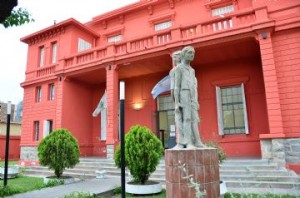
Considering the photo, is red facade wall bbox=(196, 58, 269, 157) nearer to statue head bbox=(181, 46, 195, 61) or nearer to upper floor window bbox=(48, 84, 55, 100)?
statue head bbox=(181, 46, 195, 61)

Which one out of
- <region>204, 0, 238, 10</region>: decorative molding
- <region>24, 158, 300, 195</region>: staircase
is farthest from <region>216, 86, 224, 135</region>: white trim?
<region>204, 0, 238, 10</region>: decorative molding

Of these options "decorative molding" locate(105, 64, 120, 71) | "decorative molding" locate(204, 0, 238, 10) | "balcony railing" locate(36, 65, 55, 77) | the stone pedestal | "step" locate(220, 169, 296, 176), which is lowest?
"step" locate(220, 169, 296, 176)

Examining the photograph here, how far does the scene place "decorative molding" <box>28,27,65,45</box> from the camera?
14.7 m

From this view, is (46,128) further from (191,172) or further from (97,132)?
(191,172)

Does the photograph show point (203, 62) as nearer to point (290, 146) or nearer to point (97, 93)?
point (290, 146)

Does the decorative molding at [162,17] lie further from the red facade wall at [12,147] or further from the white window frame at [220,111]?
the red facade wall at [12,147]

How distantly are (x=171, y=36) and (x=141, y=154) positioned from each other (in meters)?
6.24

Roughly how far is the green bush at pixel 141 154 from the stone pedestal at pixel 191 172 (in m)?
2.13

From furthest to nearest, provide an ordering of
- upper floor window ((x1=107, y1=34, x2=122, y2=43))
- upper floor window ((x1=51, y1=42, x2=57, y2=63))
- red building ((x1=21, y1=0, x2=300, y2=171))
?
upper floor window ((x1=107, y1=34, x2=122, y2=43)) < upper floor window ((x1=51, y1=42, x2=57, y2=63)) < red building ((x1=21, y1=0, x2=300, y2=171))

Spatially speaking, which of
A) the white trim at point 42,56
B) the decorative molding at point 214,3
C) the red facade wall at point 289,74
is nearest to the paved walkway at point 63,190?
the red facade wall at point 289,74

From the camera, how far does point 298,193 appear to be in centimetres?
594

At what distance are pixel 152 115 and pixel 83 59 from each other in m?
4.76

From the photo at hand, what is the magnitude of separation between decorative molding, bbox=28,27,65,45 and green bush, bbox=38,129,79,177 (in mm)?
8160

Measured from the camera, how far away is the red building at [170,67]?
8.96m
